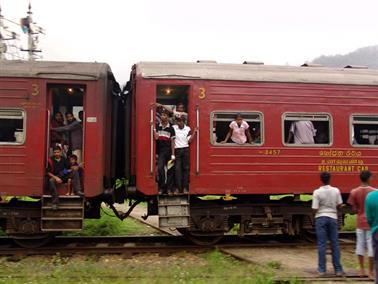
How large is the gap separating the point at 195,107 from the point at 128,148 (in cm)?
181

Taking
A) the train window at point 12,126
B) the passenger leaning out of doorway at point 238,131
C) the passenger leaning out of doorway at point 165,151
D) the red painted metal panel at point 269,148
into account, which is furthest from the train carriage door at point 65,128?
the passenger leaning out of doorway at point 238,131

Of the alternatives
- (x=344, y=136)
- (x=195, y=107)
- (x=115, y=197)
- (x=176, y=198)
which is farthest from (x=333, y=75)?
(x=115, y=197)

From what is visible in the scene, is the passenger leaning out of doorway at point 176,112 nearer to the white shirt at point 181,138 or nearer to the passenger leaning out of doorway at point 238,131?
the white shirt at point 181,138

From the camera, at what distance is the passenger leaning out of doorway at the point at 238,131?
1043 cm

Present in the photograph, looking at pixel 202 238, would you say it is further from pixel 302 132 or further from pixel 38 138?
pixel 38 138

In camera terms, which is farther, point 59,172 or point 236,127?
point 236,127

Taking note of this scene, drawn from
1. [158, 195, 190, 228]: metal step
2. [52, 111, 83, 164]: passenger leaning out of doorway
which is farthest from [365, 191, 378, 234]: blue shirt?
[52, 111, 83, 164]: passenger leaning out of doorway

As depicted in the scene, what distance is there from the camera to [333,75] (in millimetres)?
11109

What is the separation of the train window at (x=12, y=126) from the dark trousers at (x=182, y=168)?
3.18 meters

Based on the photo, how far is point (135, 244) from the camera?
1077cm

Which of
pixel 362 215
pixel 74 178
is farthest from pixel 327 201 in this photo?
pixel 74 178

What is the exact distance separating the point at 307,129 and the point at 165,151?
10.3ft

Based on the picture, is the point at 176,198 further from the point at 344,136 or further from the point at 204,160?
the point at 344,136

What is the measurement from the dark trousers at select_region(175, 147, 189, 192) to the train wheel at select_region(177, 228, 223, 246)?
3.66 feet
